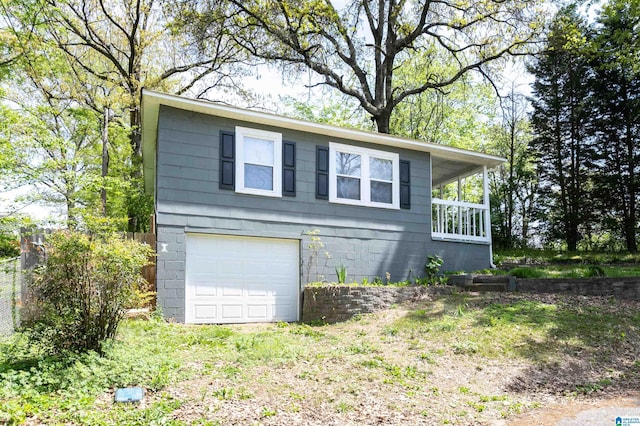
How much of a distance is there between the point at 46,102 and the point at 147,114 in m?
12.7

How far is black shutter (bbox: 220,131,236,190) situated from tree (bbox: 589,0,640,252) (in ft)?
49.6

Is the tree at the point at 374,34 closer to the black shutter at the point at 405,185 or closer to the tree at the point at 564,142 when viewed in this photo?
the tree at the point at 564,142

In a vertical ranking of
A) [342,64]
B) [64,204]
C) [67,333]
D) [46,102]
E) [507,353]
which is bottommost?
[507,353]

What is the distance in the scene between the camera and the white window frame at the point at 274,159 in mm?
9688

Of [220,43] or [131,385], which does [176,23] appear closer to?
[220,43]

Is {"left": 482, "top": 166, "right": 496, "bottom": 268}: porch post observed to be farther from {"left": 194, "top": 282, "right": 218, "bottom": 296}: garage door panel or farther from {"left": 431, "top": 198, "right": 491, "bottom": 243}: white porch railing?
{"left": 194, "top": 282, "right": 218, "bottom": 296}: garage door panel

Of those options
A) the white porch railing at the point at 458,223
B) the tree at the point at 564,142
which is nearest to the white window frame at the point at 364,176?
the white porch railing at the point at 458,223

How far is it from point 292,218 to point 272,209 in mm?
485

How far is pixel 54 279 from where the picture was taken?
17.9ft

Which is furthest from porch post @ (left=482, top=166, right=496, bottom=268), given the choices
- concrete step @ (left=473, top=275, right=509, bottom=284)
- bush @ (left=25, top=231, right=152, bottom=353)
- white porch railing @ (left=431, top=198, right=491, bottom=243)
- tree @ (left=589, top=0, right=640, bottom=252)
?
bush @ (left=25, top=231, right=152, bottom=353)

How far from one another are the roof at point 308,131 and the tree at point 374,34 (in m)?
5.19

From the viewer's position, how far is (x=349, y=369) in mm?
5965

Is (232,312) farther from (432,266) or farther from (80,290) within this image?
(432,266)

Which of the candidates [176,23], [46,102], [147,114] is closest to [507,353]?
[147,114]
